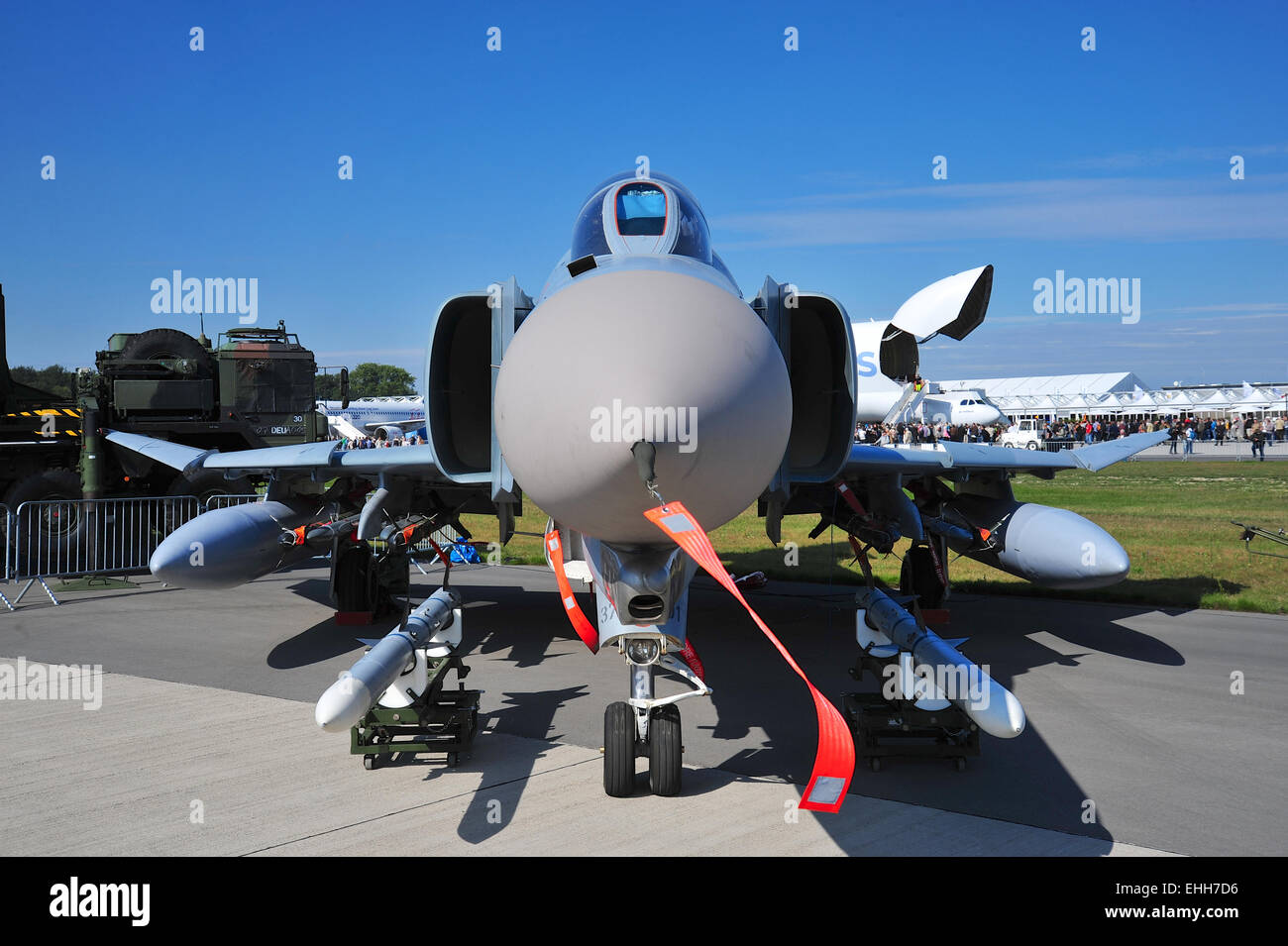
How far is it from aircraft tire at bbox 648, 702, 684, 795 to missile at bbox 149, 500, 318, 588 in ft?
16.6

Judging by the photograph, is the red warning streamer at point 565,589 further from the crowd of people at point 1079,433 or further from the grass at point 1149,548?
the crowd of people at point 1079,433

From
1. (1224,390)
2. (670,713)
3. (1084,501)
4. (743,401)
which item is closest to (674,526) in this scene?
(743,401)

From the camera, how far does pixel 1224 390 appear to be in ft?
271

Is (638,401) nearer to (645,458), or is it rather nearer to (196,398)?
(645,458)

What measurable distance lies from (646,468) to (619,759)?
232cm

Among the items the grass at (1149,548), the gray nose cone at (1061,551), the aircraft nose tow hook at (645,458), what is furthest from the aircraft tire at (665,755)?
the grass at (1149,548)

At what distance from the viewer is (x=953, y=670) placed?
18.7 ft

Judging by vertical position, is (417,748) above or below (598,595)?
below

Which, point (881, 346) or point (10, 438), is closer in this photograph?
point (881, 346)

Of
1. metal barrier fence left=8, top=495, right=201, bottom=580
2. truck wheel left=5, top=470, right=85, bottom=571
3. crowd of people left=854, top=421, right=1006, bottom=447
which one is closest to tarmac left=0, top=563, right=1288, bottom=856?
metal barrier fence left=8, top=495, right=201, bottom=580

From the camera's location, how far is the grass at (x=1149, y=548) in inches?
469

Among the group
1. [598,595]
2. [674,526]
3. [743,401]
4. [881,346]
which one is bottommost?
[598,595]
